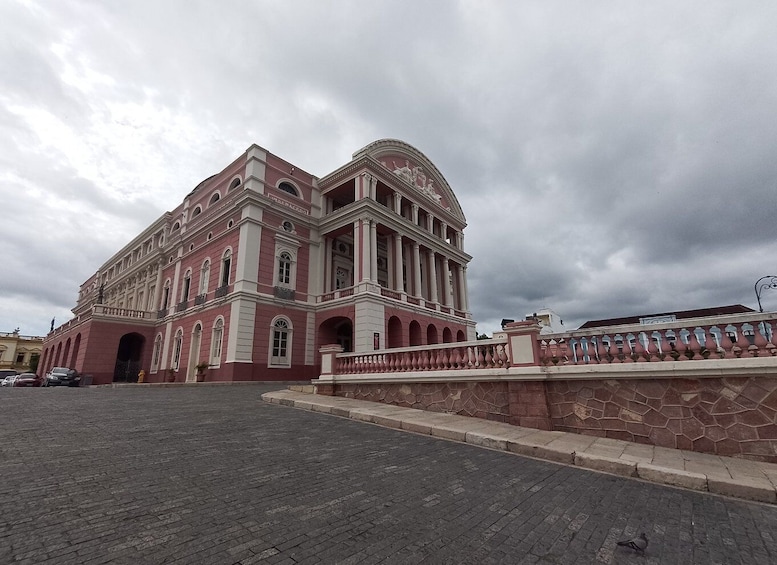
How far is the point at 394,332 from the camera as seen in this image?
20.3 m

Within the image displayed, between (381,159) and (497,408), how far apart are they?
18848mm

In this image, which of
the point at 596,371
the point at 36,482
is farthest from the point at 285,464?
the point at 596,371

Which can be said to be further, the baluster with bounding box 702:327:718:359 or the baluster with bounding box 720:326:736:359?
the baluster with bounding box 702:327:718:359

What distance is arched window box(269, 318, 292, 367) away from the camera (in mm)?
17875

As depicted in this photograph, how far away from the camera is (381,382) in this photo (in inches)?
370

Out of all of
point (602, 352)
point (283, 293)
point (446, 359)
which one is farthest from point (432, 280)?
point (602, 352)

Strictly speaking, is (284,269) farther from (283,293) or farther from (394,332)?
(394,332)

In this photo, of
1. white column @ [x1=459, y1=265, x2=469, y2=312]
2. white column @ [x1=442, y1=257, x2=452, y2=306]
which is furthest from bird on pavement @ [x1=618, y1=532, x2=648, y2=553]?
white column @ [x1=459, y1=265, x2=469, y2=312]

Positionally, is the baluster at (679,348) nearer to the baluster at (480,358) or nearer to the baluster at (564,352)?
the baluster at (564,352)

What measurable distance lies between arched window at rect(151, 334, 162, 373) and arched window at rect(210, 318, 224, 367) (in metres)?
7.58

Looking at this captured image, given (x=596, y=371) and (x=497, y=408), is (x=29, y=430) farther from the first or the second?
(x=596, y=371)

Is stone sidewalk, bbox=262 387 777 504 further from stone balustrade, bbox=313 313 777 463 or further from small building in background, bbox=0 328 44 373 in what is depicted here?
small building in background, bbox=0 328 44 373

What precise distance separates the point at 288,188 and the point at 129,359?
18.1 meters

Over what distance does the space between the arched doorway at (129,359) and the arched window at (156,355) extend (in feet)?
5.40
